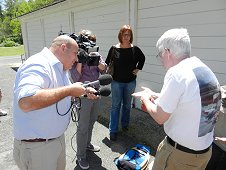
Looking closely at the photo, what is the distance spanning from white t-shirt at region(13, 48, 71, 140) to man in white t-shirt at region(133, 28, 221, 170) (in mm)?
760

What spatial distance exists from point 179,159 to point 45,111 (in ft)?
3.80

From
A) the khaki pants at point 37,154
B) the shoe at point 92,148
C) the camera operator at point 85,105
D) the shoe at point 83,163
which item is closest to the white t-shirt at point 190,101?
the khaki pants at point 37,154

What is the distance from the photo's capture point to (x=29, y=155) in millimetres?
1931

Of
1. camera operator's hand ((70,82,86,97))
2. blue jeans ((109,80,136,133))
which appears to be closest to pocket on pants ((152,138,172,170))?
camera operator's hand ((70,82,86,97))

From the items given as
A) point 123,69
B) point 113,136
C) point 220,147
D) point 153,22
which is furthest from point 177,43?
point 153,22

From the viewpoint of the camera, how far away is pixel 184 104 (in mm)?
1692

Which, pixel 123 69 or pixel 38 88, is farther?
pixel 123 69

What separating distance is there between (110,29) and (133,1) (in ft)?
4.58

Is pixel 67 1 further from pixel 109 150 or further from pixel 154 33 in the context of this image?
pixel 109 150

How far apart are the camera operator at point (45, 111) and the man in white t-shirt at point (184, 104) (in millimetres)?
661

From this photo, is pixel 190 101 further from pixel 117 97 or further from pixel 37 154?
pixel 117 97

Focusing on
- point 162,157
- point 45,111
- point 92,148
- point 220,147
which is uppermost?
point 45,111

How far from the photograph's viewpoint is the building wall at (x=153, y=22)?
375cm

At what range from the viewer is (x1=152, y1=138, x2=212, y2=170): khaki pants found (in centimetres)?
185
